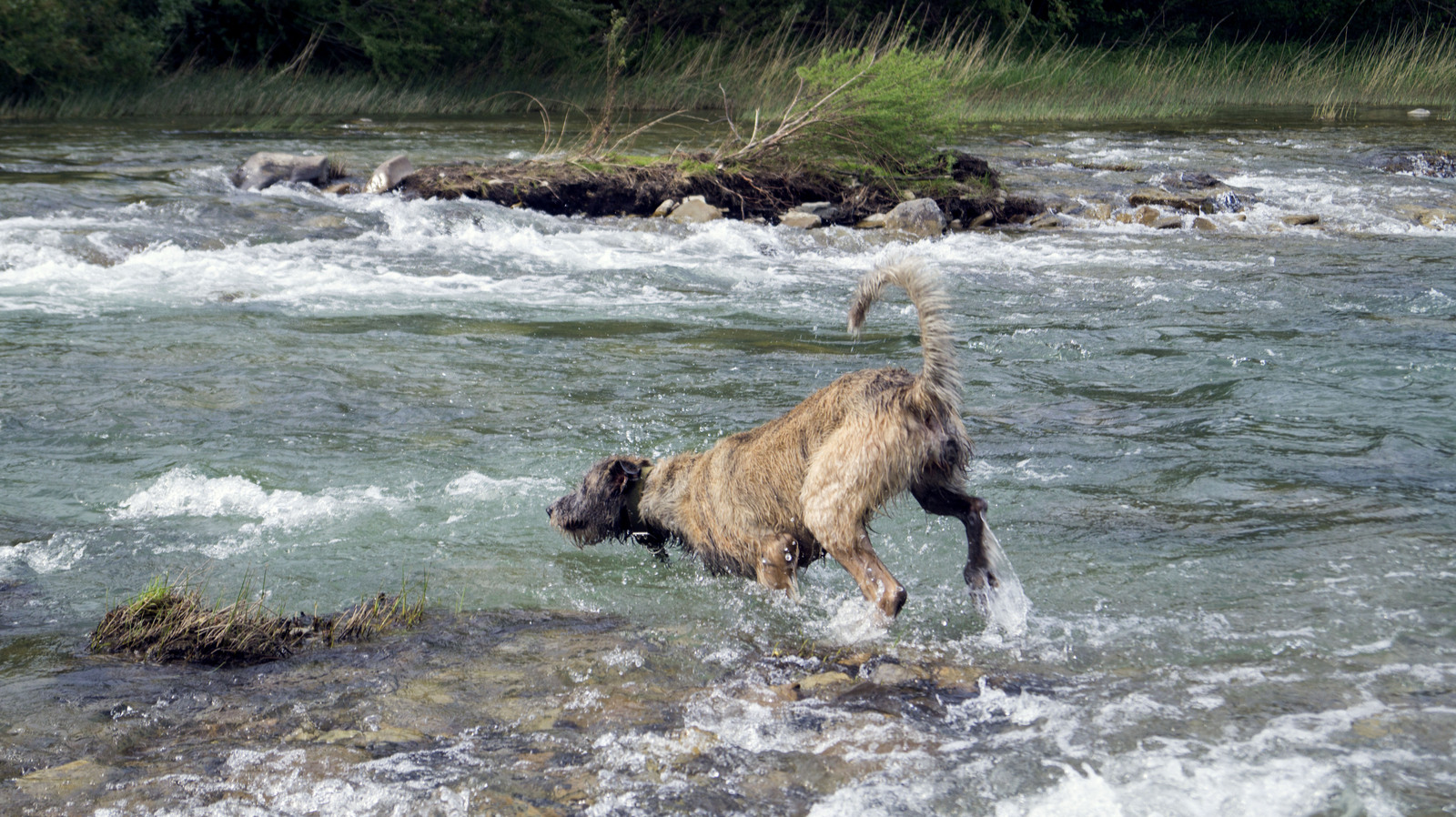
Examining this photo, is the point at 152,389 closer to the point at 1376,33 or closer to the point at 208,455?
the point at 208,455

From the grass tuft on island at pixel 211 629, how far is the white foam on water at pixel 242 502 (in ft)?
4.06

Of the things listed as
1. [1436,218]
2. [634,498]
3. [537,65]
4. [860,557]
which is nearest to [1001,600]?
[860,557]

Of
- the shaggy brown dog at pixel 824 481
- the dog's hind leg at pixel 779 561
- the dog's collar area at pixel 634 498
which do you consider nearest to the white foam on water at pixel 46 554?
the shaggy brown dog at pixel 824 481

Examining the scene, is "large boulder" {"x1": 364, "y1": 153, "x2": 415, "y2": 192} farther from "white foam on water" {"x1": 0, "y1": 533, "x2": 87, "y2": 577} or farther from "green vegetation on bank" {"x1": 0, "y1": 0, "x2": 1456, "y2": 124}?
"white foam on water" {"x1": 0, "y1": 533, "x2": 87, "y2": 577}

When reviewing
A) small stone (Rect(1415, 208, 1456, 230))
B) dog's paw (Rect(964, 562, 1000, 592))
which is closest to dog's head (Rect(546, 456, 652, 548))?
dog's paw (Rect(964, 562, 1000, 592))

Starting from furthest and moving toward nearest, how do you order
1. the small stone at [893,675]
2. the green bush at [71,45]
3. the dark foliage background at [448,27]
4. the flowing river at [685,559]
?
the dark foliage background at [448,27], the green bush at [71,45], the small stone at [893,675], the flowing river at [685,559]

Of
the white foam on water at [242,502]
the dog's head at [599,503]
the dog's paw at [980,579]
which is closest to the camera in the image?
the dog's paw at [980,579]

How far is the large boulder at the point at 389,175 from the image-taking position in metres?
15.4

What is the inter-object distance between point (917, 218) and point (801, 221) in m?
1.51

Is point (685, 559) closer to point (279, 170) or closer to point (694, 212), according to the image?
point (694, 212)

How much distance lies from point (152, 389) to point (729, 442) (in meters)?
4.78

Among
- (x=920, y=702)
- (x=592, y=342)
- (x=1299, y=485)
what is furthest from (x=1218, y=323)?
(x=920, y=702)

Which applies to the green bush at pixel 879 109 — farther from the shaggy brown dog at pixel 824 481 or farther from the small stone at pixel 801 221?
the shaggy brown dog at pixel 824 481

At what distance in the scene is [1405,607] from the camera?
4230mm
